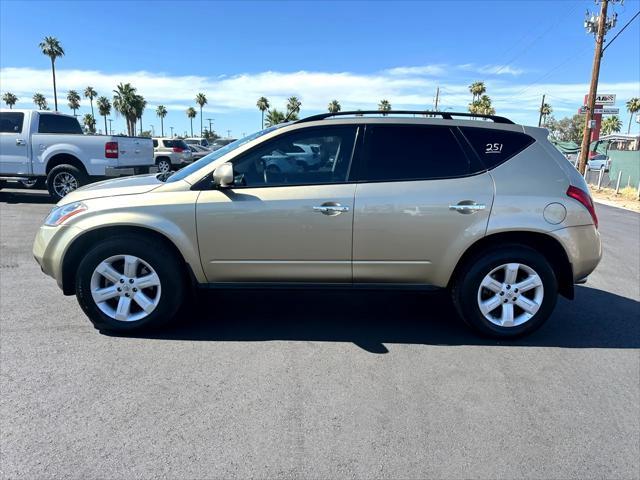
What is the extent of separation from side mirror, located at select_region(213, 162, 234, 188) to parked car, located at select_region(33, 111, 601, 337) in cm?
3

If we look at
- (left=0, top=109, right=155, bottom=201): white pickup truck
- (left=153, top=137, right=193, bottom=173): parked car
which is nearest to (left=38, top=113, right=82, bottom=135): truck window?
(left=0, top=109, right=155, bottom=201): white pickup truck

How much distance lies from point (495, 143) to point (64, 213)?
12.0 feet

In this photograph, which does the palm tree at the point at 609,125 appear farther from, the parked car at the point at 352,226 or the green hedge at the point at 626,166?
the parked car at the point at 352,226

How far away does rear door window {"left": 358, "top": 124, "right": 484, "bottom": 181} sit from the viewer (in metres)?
3.99

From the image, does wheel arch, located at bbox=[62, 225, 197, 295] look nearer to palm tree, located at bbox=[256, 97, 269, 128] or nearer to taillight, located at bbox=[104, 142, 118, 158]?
taillight, located at bbox=[104, 142, 118, 158]

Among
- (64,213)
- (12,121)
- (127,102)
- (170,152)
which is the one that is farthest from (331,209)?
(127,102)

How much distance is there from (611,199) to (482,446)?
18235 millimetres

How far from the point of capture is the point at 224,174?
147 inches

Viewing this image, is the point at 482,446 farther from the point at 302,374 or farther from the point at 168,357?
the point at 168,357

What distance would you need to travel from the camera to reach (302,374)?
11.3ft

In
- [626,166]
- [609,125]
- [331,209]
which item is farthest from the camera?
[609,125]

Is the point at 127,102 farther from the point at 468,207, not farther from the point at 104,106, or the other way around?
the point at 468,207

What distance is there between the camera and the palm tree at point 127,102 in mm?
67062

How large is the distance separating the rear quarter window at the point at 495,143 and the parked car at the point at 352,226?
10mm
